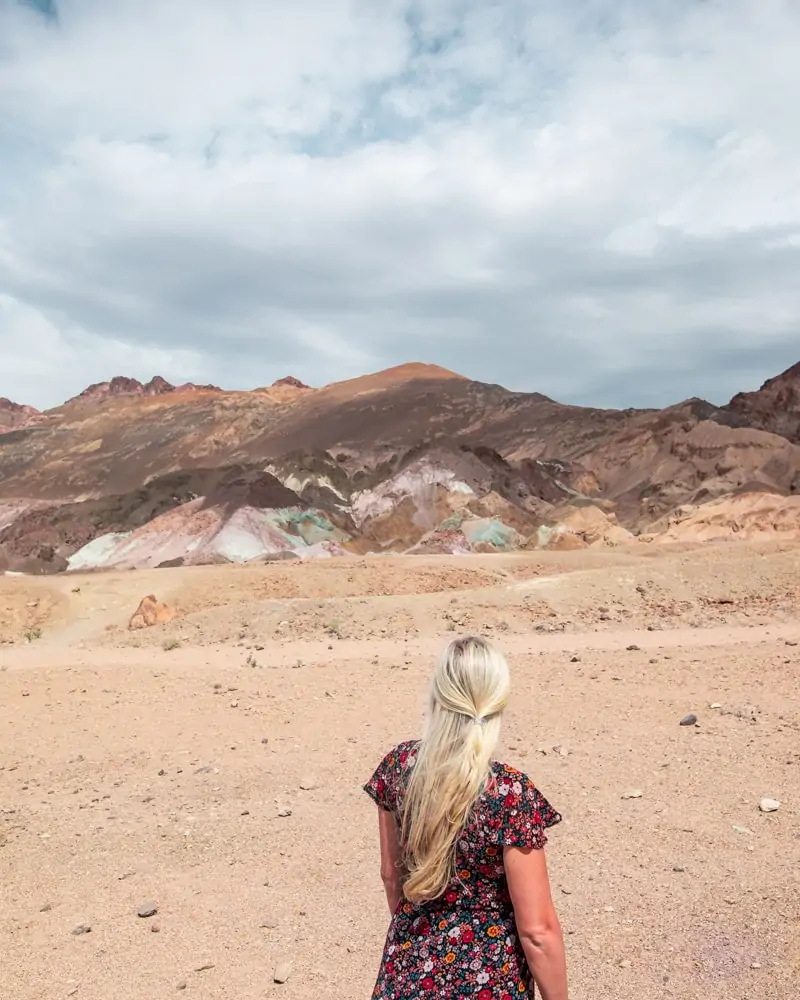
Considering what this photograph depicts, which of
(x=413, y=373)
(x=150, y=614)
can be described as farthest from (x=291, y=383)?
(x=150, y=614)

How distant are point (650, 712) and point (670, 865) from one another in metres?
3.78

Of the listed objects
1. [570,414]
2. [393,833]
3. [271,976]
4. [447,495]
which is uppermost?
[570,414]

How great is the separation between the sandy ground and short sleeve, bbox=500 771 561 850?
2.31 m

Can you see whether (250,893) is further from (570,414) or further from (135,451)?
(135,451)

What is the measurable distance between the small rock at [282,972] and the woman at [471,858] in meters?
2.26

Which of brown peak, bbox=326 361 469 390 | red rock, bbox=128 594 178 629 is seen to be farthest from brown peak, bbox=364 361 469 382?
red rock, bbox=128 594 178 629

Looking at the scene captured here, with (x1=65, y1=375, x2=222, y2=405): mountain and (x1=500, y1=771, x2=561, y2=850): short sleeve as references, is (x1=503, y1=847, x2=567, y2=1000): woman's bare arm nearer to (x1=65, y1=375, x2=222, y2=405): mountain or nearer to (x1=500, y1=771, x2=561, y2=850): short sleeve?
(x1=500, y1=771, x2=561, y2=850): short sleeve

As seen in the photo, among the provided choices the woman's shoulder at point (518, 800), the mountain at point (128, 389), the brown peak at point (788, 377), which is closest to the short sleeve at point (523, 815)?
Answer: the woman's shoulder at point (518, 800)

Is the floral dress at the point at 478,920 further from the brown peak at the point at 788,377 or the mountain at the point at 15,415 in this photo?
the mountain at the point at 15,415

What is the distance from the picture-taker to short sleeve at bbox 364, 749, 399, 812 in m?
2.62

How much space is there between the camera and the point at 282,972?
4613 millimetres

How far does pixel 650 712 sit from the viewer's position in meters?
9.28

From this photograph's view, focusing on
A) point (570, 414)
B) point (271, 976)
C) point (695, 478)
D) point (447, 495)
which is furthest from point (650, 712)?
point (570, 414)

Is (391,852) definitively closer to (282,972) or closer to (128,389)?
(282,972)
